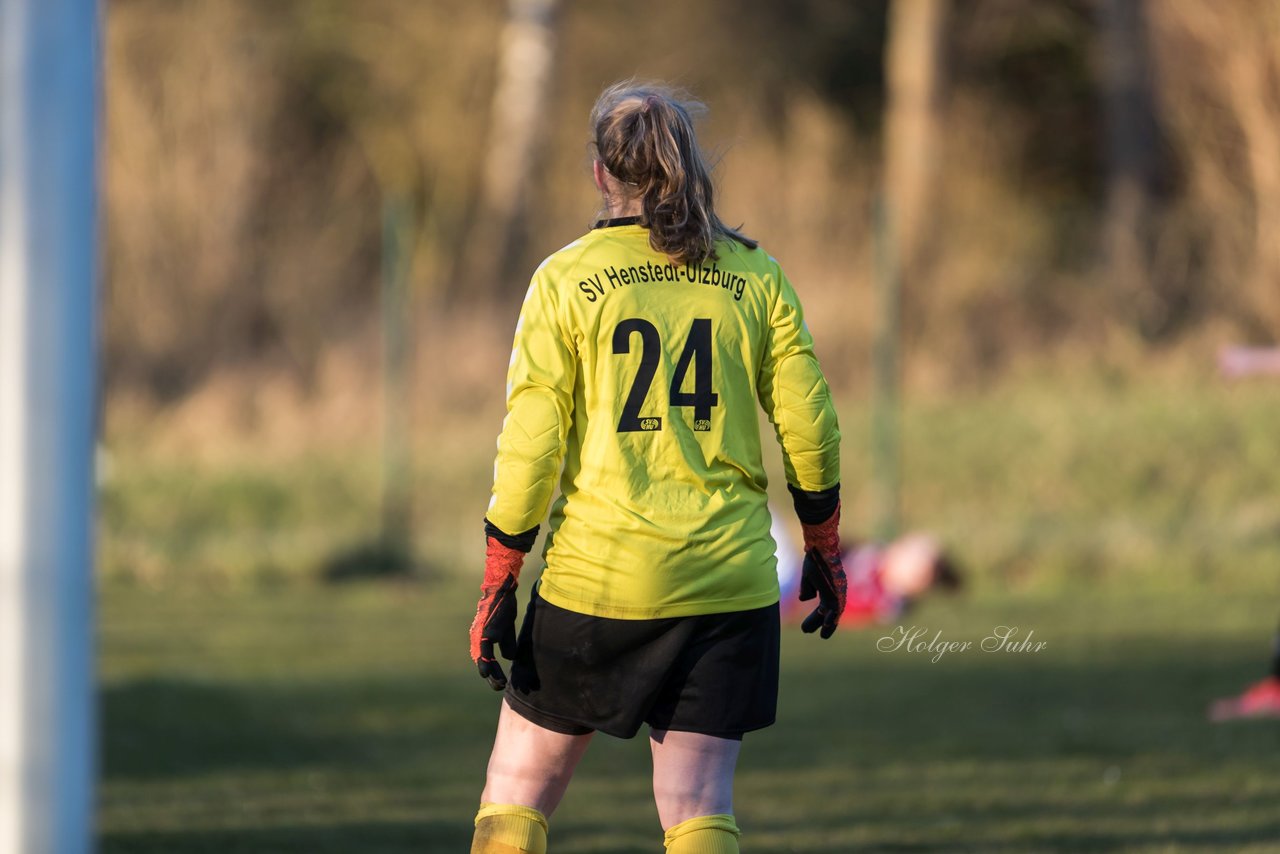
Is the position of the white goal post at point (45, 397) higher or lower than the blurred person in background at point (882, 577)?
higher

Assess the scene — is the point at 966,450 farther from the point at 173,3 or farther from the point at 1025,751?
the point at 173,3

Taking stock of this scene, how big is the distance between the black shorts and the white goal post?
5.06 feet

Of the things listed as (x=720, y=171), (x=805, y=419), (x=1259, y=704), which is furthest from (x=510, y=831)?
(x=720, y=171)

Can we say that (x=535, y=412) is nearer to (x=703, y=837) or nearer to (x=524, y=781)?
(x=524, y=781)

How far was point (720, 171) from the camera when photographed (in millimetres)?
11430

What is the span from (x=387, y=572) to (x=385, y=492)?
0.59 meters

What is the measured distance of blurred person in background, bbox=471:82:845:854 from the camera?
3.48 metres

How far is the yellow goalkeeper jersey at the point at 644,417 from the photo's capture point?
3475 millimetres

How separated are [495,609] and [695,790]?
0.51 m

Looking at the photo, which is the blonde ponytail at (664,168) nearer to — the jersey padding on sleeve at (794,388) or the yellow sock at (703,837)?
the jersey padding on sleeve at (794,388)

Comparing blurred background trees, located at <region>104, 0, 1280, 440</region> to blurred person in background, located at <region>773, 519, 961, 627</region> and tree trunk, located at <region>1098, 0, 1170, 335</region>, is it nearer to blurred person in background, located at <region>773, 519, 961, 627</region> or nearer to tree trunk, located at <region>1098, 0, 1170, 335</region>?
tree trunk, located at <region>1098, 0, 1170, 335</region>

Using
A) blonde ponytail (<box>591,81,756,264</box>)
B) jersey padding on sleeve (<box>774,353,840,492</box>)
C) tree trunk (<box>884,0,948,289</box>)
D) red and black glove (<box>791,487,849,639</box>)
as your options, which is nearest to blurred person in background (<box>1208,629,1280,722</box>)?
red and black glove (<box>791,487,849,639</box>)

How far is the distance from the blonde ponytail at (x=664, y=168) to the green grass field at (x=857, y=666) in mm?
2452

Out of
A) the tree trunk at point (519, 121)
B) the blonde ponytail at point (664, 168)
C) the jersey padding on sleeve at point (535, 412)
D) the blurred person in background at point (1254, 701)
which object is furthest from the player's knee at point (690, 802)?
the tree trunk at point (519, 121)
